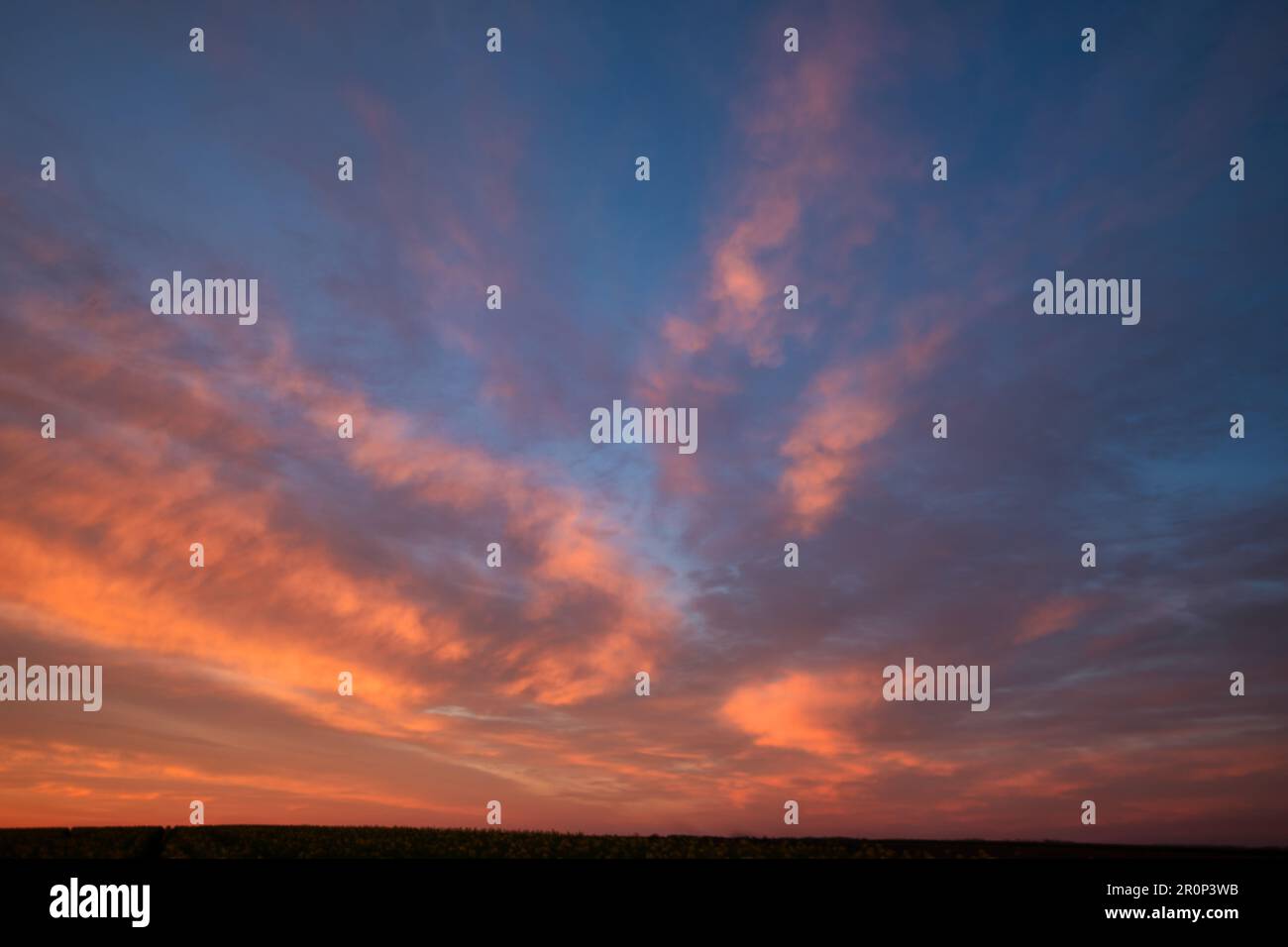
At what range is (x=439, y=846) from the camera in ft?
174

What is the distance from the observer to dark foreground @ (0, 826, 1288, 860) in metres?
49.4

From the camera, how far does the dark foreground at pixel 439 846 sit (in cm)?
4938
